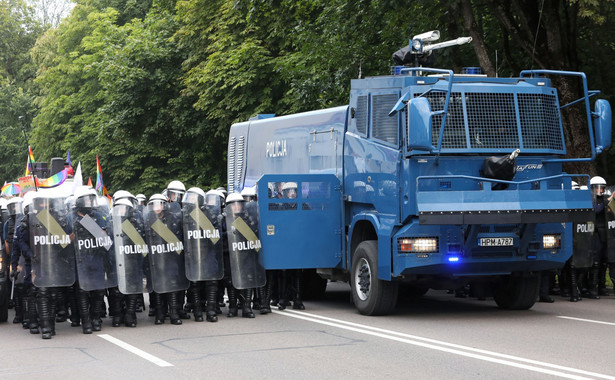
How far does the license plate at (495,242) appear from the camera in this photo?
1257 centimetres

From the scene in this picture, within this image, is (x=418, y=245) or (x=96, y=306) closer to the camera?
(x=418, y=245)

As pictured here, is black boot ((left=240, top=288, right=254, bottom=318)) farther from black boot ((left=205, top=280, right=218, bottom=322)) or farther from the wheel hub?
the wheel hub

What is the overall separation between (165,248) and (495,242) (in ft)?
14.5

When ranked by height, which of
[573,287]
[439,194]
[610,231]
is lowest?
[573,287]

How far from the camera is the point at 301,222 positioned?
14.5 metres

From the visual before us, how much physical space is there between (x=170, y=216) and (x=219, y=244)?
847 mm

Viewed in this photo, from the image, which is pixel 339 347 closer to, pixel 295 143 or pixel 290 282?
pixel 290 282

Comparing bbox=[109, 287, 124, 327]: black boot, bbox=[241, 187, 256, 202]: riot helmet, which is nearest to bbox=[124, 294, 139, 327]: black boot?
bbox=[109, 287, 124, 327]: black boot

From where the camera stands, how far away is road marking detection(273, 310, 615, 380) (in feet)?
28.7

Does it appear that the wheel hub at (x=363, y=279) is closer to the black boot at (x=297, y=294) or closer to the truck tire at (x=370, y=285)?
the truck tire at (x=370, y=285)

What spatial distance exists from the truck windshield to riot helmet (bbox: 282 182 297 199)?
9.25ft

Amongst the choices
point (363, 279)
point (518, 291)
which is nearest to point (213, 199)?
point (363, 279)

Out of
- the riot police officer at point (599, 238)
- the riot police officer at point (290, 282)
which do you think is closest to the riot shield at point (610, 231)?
the riot police officer at point (599, 238)

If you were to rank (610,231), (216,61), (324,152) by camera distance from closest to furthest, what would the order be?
1. (324,152)
2. (610,231)
3. (216,61)
